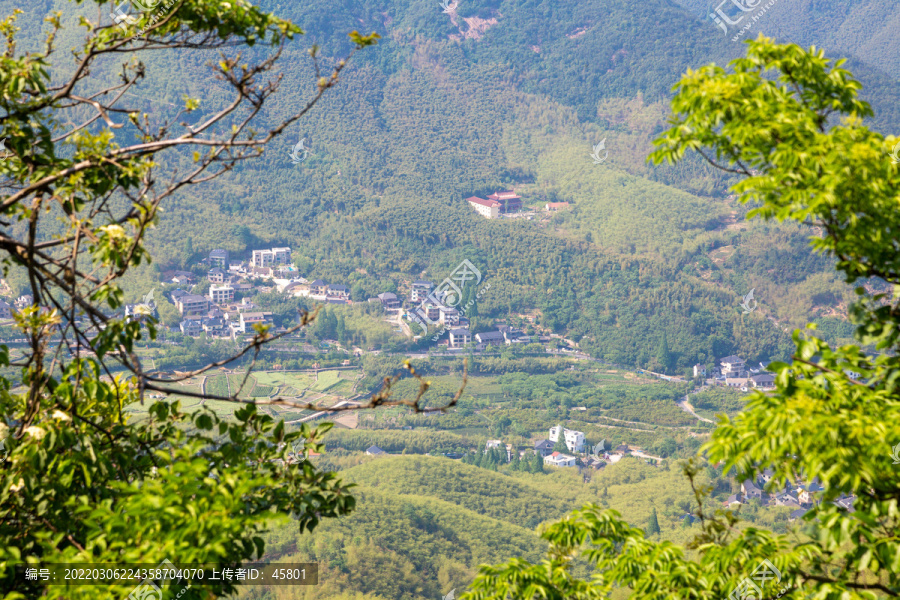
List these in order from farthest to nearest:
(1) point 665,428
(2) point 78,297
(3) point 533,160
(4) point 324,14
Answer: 1. (4) point 324,14
2. (3) point 533,160
3. (1) point 665,428
4. (2) point 78,297

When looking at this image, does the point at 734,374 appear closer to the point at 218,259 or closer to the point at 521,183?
the point at 521,183

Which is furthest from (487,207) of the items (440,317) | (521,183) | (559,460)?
(559,460)

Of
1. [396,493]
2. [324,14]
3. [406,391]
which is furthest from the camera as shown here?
[324,14]

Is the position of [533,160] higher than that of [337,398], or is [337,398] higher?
[533,160]

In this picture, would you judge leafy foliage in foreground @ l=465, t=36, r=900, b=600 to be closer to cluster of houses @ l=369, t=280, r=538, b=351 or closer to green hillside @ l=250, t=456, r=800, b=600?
green hillside @ l=250, t=456, r=800, b=600

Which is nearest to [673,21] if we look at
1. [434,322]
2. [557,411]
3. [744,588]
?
[434,322]

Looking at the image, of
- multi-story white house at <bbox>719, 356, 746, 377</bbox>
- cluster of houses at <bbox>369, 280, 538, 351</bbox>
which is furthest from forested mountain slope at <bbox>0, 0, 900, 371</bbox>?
cluster of houses at <bbox>369, 280, 538, 351</bbox>

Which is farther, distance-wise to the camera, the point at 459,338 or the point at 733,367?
the point at 459,338

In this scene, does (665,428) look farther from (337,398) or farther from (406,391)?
(337,398)
